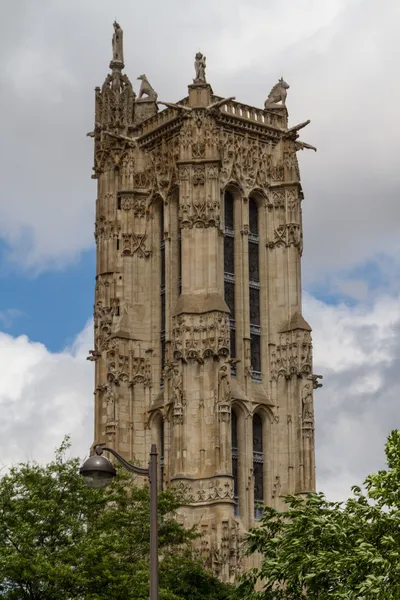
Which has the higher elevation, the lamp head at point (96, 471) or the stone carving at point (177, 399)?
the stone carving at point (177, 399)

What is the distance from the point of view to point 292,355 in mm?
72812

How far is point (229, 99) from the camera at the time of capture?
72.8m

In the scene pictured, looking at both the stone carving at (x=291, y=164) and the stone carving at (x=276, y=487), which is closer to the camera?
the stone carving at (x=276, y=487)

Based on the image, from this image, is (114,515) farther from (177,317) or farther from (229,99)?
(229,99)

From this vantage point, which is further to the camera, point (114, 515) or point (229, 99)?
point (229, 99)

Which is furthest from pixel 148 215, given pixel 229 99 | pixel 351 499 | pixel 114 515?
pixel 351 499

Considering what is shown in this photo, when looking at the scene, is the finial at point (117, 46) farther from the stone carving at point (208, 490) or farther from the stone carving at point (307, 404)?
the stone carving at point (208, 490)

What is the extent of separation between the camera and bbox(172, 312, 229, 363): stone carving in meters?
68.9

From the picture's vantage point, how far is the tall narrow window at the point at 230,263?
238 ft

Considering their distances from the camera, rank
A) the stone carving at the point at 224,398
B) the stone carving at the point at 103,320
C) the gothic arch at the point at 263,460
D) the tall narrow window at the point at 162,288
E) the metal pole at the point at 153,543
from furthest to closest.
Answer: the stone carving at the point at 103,320 → the tall narrow window at the point at 162,288 → the gothic arch at the point at 263,460 → the stone carving at the point at 224,398 → the metal pole at the point at 153,543

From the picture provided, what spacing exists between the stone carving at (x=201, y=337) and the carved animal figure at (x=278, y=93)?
1356 centimetres

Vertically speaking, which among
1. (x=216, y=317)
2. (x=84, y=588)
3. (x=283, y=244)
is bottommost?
(x=84, y=588)

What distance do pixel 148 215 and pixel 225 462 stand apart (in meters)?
14.5

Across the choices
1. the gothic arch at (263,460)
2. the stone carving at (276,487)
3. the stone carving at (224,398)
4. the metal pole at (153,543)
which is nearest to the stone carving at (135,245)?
the stone carving at (224,398)
